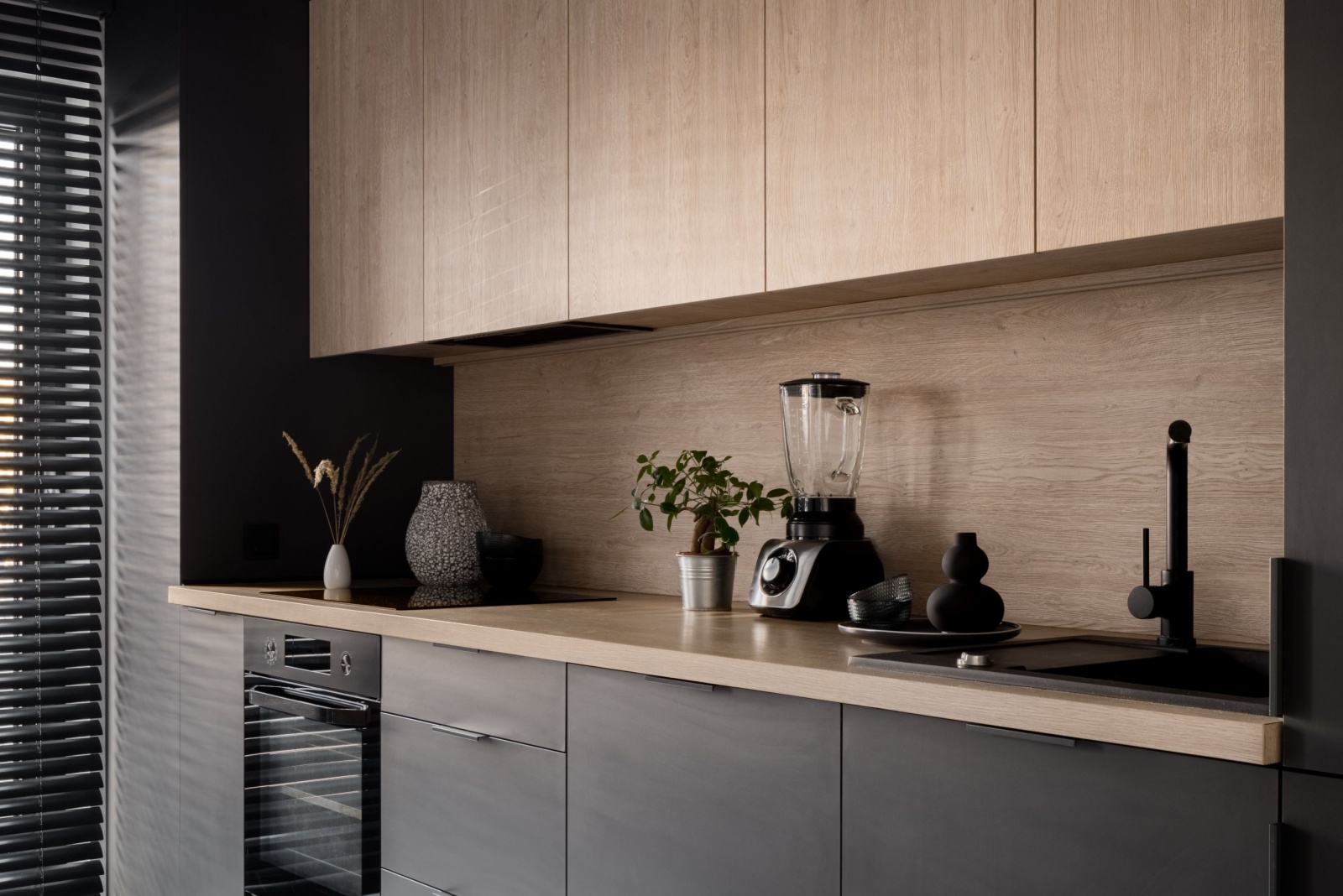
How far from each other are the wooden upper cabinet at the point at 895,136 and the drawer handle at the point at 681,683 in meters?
0.66

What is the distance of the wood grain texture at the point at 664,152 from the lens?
6.81ft

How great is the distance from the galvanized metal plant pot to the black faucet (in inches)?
33.0

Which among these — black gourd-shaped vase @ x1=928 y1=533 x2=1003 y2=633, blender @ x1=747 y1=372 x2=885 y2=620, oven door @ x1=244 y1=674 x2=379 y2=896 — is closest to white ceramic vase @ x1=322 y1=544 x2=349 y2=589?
oven door @ x1=244 y1=674 x2=379 y2=896

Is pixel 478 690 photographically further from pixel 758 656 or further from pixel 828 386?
pixel 828 386

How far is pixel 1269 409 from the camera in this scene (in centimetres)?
177

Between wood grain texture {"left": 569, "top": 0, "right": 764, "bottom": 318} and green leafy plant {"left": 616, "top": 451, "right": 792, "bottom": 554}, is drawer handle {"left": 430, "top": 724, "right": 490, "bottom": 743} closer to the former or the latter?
green leafy plant {"left": 616, "top": 451, "right": 792, "bottom": 554}

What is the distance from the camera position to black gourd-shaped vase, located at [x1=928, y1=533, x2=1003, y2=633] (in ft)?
5.65

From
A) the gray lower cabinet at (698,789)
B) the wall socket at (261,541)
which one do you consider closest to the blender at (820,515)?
the gray lower cabinet at (698,789)

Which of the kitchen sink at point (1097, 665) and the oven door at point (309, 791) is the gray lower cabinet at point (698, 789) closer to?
the kitchen sink at point (1097, 665)

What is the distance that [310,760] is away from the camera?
2.52 meters

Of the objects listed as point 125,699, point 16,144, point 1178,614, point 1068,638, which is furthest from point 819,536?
point 16,144

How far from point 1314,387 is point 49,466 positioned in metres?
3.04

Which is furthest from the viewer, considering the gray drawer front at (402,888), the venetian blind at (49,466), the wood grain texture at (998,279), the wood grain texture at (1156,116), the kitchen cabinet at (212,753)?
the venetian blind at (49,466)

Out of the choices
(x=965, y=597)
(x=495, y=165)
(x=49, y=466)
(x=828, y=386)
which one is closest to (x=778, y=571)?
(x=828, y=386)
